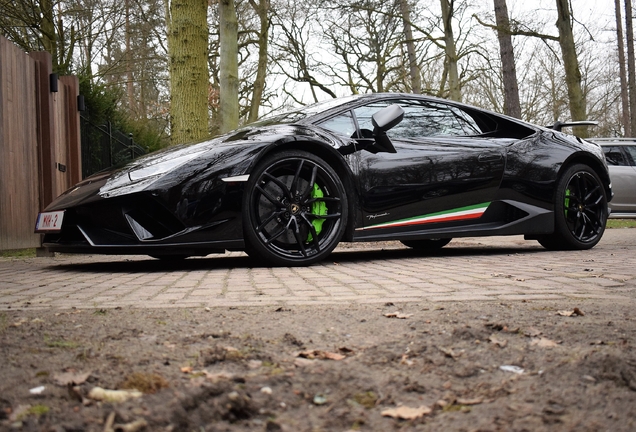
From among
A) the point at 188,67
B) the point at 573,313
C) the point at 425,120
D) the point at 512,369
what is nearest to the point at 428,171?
the point at 425,120

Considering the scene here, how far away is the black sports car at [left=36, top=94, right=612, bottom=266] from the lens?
171 inches

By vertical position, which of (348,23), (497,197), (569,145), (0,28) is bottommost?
(497,197)

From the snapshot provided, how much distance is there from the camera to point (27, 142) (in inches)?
262

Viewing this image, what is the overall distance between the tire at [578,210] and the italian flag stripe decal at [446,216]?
3.18 ft

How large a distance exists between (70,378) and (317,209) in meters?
3.22

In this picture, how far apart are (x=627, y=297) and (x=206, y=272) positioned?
8.37 ft

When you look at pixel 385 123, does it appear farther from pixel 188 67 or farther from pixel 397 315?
pixel 188 67

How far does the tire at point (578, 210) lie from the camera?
20.5 ft

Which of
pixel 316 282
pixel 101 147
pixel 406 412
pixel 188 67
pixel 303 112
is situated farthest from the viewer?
pixel 101 147

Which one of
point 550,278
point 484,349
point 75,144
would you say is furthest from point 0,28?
point 484,349

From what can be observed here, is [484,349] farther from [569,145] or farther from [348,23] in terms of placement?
[348,23]

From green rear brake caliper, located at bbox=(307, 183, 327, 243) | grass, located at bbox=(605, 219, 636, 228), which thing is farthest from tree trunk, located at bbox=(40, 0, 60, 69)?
grass, located at bbox=(605, 219, 636, 228)

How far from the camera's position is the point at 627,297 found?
10.3 feet

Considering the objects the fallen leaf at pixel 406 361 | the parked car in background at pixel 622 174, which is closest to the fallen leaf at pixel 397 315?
the fallen leaf at pixel 406 361
